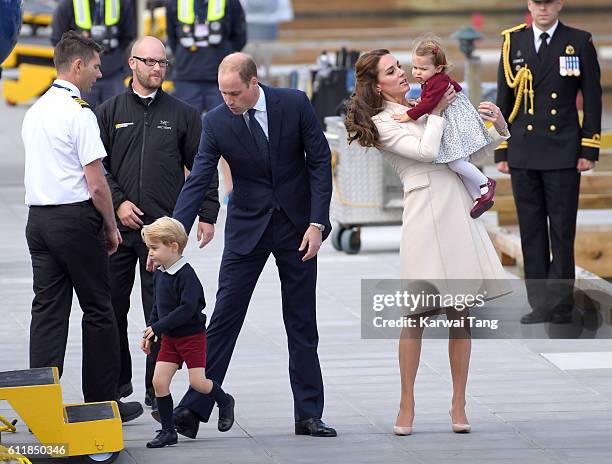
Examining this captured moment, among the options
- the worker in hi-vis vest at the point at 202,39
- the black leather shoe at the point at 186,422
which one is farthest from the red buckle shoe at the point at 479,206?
the worker in hi-vis vest at the point at 202,39

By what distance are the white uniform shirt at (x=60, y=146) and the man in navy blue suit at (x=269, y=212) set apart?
1.72 feet

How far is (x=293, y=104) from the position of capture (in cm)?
746

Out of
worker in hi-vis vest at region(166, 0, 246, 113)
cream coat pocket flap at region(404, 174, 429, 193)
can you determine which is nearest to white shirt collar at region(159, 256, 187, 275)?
cream coat pocket flap at region(404, 174, 429, 193)

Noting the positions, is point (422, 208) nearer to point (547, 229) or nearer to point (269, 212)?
point (269, 212)

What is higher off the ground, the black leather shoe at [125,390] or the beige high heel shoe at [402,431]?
the beige high heel shoe at [402,431]

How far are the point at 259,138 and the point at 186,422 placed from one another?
1366 millimetres

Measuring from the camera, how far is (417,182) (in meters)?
7.53

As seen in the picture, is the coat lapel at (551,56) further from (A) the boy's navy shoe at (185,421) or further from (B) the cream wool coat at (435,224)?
(A) the boy's navy shoe at (185,421)

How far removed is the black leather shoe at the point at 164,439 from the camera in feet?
24.1

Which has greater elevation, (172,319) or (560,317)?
(172,319)

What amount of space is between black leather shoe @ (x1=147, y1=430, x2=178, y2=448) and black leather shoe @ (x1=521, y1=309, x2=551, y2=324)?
3.45 metres

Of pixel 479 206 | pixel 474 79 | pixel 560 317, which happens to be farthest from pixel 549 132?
pixel 474 79

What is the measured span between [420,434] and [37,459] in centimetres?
180

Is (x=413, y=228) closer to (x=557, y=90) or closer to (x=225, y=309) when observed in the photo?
(x=225, y=309)
